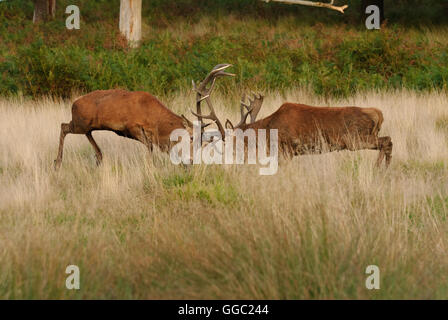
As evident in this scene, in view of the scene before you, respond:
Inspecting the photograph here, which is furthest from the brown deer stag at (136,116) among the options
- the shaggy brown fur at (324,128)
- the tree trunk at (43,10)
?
the tree trunk at (43,10)

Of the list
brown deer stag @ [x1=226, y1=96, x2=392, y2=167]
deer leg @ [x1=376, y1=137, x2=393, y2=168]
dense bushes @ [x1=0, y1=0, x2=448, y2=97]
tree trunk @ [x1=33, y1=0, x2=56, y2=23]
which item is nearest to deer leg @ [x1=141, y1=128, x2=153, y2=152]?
brown deer stag @ [x1=226, y1=96, x2=392, y2=167]

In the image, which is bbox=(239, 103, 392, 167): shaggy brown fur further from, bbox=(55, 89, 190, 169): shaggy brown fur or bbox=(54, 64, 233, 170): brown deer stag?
bbox=(55, 89, 190, 169): shaggy brown fur

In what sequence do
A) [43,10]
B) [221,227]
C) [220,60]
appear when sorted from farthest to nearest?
1. [43,10]
2. [220,60]
3. [221,227]

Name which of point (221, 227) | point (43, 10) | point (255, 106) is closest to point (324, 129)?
point (255, 106)

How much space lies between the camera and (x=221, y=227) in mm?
4645

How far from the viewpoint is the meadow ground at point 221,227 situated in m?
4.06

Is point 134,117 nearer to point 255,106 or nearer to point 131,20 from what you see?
point 255,106

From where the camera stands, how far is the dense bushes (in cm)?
1284

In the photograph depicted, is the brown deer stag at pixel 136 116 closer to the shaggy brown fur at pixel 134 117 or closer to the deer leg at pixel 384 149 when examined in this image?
the shaggy brown fur at pixel 134 117

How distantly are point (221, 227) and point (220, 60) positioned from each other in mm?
9884

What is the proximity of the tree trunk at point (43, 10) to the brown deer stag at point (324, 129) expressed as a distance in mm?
15098

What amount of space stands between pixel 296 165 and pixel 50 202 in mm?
2501
